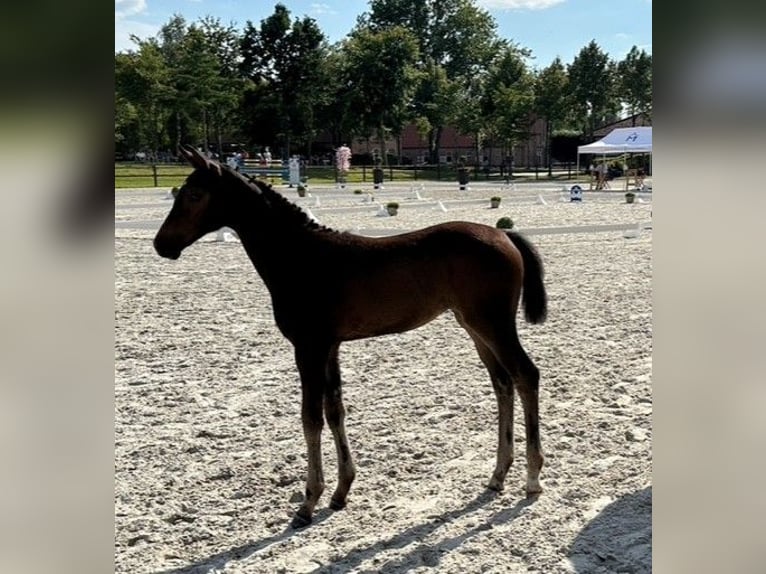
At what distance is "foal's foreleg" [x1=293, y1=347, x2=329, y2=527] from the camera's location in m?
3.73

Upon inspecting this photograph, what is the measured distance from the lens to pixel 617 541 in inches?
138

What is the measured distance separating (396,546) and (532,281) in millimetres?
1719

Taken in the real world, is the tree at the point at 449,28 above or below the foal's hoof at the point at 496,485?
above

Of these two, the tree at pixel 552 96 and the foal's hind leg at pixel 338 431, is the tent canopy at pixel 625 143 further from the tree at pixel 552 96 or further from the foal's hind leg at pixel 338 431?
the foal's hind leg at pixel 338 431

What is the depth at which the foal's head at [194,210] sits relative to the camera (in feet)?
11.4

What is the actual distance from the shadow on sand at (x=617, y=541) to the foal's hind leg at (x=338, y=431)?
1.30 metres

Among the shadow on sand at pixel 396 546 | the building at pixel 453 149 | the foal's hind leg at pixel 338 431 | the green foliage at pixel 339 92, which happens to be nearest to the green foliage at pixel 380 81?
the green foliage at pixel 339 92

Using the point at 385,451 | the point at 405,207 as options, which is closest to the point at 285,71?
the point at 405,207

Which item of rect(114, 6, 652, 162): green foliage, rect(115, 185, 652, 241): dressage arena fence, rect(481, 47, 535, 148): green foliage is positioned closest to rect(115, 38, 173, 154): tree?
rect(114, 6, 652, 162): green foliage

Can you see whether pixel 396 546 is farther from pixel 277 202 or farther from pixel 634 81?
pixel 634 81

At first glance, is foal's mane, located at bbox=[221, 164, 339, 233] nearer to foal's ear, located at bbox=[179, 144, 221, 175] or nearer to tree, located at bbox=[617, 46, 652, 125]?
foal's ear, located at bbox=[179, 144, 221, 175]

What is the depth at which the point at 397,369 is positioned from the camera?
21.7 ft
